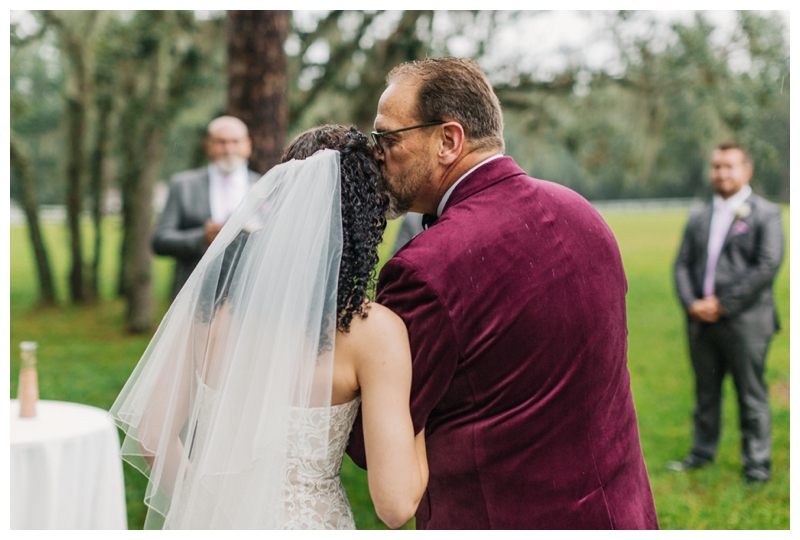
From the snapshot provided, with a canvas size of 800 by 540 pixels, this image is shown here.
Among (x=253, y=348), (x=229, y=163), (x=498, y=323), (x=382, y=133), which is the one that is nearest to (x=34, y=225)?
(x=229, y=163)

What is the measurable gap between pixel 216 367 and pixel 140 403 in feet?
1.01

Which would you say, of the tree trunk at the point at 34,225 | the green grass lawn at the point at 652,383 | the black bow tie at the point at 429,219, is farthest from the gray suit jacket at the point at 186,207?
the tree trunk at the point at 34,225

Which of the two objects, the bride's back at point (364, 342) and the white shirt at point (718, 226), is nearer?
the bride's back at point (364, 342)

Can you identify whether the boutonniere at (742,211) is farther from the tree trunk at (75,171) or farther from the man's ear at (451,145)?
the tree trunk at (75,171)

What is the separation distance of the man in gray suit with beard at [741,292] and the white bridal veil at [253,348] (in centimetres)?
390

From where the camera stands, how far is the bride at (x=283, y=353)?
183 cm

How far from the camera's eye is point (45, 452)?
3137 millimetres

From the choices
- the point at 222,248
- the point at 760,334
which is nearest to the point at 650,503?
the point at 222,248

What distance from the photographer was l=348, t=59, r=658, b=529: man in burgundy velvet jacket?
5.65 feet

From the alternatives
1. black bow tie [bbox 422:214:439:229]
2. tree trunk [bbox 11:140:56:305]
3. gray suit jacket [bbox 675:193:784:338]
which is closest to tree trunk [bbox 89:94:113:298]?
tree trunk [bbox 11:140:56:305]

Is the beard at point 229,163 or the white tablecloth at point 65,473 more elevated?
the beard at point 229,163

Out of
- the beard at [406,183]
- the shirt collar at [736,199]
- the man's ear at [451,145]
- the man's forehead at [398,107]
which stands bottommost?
the shirt collar at [736,199]

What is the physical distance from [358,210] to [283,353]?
437mm

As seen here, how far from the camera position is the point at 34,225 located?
12.4m
